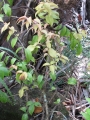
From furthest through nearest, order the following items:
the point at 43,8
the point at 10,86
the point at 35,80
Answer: the point at 10,86, the point at 35,80, the point at 43,8

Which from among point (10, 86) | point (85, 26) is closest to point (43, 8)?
point (10, 86)

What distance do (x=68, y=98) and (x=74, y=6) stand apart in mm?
923

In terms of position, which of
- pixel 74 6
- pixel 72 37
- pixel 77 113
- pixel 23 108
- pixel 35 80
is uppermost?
pixel 74 6

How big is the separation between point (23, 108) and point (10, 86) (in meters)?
0.39

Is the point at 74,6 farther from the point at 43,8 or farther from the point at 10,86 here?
the point at 10,86

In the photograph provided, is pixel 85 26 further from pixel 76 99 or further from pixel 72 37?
pixel 72 37

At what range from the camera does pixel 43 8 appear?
5.54 ft

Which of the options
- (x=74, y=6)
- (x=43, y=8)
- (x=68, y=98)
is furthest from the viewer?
(x=68, y=98)

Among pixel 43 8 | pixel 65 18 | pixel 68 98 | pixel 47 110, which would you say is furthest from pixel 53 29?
pixel 68 98

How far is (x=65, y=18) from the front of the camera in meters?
2.15

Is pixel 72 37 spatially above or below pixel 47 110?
above

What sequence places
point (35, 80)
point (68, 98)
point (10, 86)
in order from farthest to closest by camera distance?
point (68, 98) → point (10, 86) → point (35, 80)

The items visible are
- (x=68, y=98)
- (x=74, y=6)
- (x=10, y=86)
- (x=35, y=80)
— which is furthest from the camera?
(x=68, y=98)

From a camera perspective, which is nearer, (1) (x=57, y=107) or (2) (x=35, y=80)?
(2) (x=35, y=80)
